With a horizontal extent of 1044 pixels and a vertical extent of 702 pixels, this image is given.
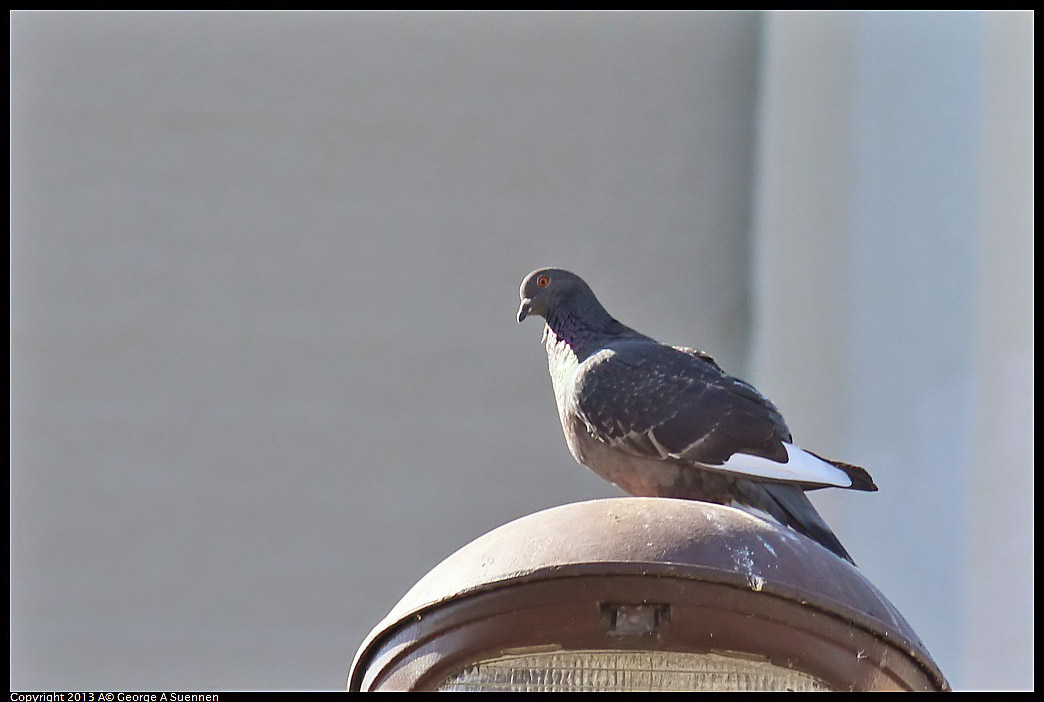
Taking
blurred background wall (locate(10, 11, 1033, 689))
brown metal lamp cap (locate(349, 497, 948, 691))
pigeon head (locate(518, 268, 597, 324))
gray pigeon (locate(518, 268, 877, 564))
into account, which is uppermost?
blurred background wall (locate(10, 11, 1033, 689))

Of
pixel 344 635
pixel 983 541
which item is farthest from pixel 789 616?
pixel 344 635

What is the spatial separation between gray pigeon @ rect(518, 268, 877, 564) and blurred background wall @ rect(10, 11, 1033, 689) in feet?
5.94

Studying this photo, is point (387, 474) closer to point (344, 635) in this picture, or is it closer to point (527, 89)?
point (344, 635)

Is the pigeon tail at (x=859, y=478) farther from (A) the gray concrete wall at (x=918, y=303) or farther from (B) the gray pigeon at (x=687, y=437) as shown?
(A) the gray concrete wall at (x=918, y=303)

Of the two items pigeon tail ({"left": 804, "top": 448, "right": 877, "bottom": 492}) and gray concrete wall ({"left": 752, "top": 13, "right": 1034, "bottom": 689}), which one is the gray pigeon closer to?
pigeon tail ({"left": 804, "top": 448, "right": 877, "bottom": 492})

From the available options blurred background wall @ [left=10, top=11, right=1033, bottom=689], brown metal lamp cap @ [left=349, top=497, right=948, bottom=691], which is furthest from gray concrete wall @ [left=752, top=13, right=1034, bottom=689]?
brown metal lamp cap @ [left=349, top=497, right=948, bottom=691]

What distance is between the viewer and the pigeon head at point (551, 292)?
3.48m

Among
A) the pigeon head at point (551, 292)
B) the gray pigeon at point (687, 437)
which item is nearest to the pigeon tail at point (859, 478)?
the gray pigeon at point (687, 437)

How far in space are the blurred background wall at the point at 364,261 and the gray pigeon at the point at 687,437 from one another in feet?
5.94

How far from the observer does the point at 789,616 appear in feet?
4.44

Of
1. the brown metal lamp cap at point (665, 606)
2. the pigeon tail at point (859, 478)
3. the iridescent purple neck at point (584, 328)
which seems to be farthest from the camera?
the iridescent purple neck at point (584, 328)

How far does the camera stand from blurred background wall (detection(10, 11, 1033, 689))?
17.6 ft

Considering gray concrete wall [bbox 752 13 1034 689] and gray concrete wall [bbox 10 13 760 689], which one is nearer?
gray concrete wall [bbox 752 13 1034 689]

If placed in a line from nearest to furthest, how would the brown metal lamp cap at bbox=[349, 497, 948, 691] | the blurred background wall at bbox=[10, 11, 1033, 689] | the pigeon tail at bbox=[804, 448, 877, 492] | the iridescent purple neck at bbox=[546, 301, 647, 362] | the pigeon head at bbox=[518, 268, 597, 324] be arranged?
1. the brown metal lamp cap at bbox=[349, 497, 948, 691]
2. the pigeon tail at bbox=[804, 448, 877, 492]
3. the iridescent purple neck at bbox=[546, 301, 647, 362]
4. the pigeon head at bbox=[518, 268, 597, 324]
5. the blurred background wall at bbox=[10, 11, 1033, 689]
